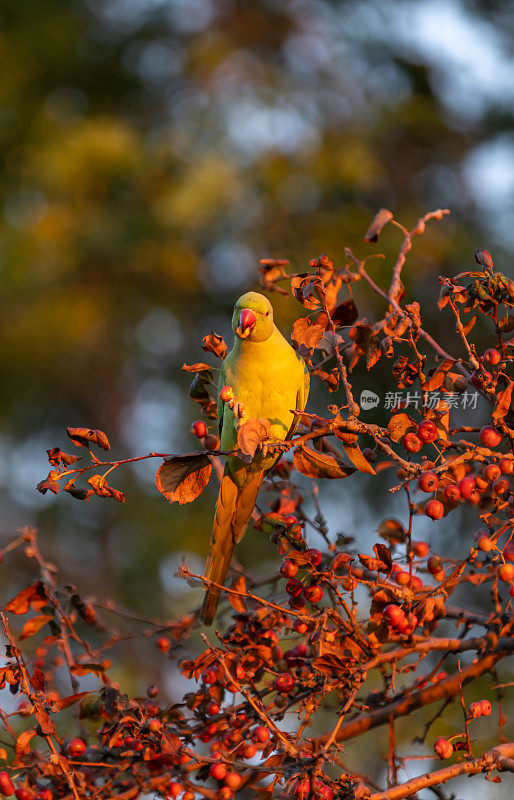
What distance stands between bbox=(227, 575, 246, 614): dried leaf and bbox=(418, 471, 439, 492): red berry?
47 centimetres

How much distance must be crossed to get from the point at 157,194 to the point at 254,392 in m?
3.23

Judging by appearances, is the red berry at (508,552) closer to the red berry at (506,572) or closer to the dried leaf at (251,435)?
the red berry at (506,572)

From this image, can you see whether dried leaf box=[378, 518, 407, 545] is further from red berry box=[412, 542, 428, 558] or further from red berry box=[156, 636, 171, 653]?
red berry box=[156, 636, 171, 653]

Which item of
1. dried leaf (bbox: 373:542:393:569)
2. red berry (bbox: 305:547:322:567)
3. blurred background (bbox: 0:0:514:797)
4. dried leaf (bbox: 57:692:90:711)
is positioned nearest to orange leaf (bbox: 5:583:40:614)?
dried leaf (bbox: 57:692:90:711)

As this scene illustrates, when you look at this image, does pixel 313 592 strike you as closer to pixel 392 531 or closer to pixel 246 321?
pixel 392 531

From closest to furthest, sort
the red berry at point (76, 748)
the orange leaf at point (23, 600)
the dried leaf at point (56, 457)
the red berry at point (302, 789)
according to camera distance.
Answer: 1. the red berry at point (302, 789)
2. the dried leaf at point (56, 457)
3. the red berry at point (76, 748)
4. the orange leaf at point (23, 600)

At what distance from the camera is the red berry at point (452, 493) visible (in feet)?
4.17

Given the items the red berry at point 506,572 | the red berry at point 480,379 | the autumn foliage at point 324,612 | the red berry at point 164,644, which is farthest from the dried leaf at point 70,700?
the red berry at point 480,379

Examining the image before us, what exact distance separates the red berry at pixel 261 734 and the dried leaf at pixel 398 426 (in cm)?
50

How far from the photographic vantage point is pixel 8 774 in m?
1.32

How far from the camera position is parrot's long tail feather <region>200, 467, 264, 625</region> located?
185 centimetres

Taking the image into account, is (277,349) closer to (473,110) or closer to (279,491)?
(279,491)

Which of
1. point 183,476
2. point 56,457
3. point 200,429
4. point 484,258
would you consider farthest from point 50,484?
point 484,258

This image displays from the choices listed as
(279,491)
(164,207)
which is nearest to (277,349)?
(279,491)
